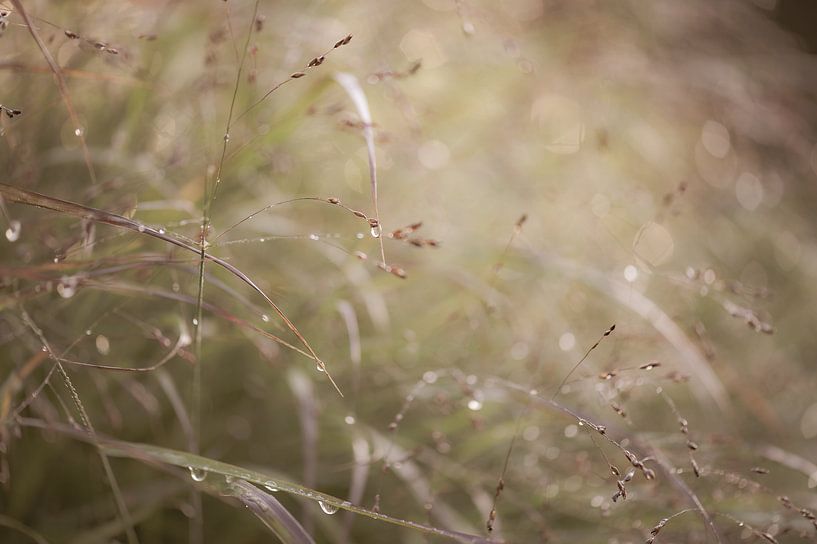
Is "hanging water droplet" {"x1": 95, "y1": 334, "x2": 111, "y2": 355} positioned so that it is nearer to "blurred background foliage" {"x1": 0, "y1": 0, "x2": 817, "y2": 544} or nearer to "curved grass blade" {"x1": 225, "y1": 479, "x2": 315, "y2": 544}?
"blurred background foliage" {"x1": 0, "y1": 0, "x2": 817, "y2": 544}

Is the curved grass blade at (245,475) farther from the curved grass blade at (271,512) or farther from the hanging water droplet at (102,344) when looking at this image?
the hanging water droplet at (102,344)

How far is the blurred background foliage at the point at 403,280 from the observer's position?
2.57 feet

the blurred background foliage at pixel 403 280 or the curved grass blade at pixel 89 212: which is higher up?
the curved grass blade at pixel 89 212

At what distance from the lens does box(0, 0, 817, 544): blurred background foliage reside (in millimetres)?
783

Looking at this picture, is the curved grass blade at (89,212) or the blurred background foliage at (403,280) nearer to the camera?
the curved grass blade at (89,212)

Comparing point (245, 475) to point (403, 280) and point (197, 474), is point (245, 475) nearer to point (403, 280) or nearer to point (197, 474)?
point (197, 474)

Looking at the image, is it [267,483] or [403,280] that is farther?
[403,280]

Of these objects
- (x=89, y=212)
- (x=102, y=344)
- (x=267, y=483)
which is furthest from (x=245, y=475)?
(x=102, y=344)

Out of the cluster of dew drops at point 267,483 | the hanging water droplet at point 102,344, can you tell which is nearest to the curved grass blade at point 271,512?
the cluster of dew drops at point 267,483

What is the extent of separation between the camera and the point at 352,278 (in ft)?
3.14

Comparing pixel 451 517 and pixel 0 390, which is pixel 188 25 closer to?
pixel 0 390

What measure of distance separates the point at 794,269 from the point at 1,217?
5.60 feet

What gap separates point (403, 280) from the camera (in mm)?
1007

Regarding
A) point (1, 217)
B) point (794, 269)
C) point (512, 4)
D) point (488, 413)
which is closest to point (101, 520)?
point (1, 217)
